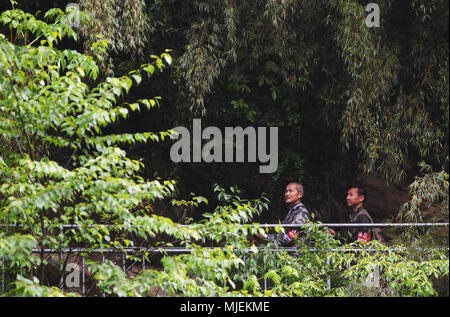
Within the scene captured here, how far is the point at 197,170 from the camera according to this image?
9555 millimetres

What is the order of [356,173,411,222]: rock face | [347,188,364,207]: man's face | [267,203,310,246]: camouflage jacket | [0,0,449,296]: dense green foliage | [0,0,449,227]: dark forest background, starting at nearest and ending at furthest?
[0,0,449,296]: dense green foliage < [267,203,310,246]: camouflage jacket < [347,188,364,207]: man's face < [0,0,449,227]: dark forest background < [356,173,411,222]: rock face

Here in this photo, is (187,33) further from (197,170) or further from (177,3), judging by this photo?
(197,170)

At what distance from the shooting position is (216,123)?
910 centimetres

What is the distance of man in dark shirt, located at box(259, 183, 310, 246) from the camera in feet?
→ 18.2

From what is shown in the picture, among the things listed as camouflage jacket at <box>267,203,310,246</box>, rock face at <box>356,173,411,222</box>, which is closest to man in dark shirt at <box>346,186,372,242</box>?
camouflage jacket at <box>267,203,310,246</box>

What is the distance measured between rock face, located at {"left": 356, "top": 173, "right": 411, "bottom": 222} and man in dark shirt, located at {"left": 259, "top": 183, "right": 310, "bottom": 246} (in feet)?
13.1

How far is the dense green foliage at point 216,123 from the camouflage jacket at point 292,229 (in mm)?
206

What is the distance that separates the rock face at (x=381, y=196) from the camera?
391 inches

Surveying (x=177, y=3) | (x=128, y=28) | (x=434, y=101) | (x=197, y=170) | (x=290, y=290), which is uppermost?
(x=177, y=3)

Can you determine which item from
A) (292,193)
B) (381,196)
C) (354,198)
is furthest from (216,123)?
(381,196)

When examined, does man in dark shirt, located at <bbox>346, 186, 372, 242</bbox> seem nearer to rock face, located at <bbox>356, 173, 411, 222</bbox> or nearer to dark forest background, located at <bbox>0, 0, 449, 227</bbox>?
dark forest background, located at <bbox>0, 0, 449, 227</bbox>

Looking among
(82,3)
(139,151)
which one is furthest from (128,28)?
(139,151)
